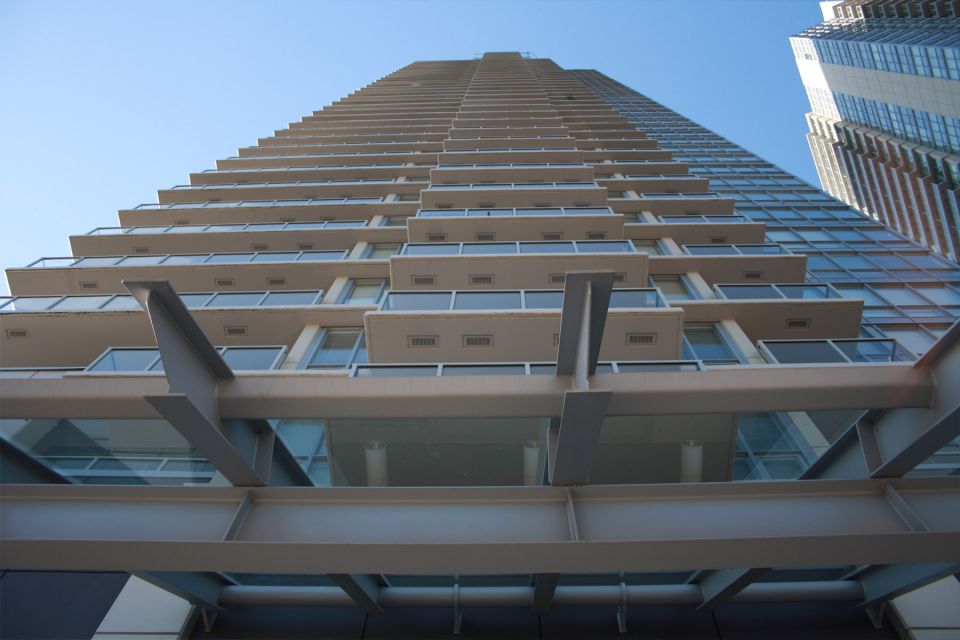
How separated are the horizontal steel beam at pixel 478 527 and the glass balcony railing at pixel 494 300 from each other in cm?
699

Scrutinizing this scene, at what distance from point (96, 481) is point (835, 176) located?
401ft

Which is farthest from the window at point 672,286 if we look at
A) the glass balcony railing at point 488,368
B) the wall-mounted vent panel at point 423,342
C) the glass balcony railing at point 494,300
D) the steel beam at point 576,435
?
the steel beam at point 576,435

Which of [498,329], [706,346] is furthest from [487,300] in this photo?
[706,346]

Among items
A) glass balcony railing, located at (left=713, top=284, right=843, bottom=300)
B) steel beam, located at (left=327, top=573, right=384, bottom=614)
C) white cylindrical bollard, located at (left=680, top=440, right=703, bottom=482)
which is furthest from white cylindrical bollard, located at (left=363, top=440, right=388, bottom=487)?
glass balcony railing, located at (left=713, top=284, right=843, bottom=300)

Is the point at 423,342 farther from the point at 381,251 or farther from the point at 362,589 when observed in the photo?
the point at 381,251

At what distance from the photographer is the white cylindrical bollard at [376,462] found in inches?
227

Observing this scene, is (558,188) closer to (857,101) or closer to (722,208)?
(722,208)

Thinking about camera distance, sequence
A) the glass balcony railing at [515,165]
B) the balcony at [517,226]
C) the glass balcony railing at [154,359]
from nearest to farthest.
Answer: the glass balcony railing at [154,359]
the balcony at [517,226]
the glass balcony railing at [515,165]

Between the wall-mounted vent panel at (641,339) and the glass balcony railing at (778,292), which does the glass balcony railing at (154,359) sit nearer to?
the wall-mounted vent panel at (641,339)

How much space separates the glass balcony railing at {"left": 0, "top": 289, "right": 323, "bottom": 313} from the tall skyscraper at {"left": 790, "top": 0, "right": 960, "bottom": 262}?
7016 cm

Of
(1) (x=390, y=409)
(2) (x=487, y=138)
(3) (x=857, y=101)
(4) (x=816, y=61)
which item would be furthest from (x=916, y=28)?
(1) (x=390, y=409)

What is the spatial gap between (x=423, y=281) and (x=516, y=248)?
2.89 m

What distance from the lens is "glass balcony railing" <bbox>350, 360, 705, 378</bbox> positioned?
23.8 ft

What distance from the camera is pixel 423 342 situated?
38.4ft
